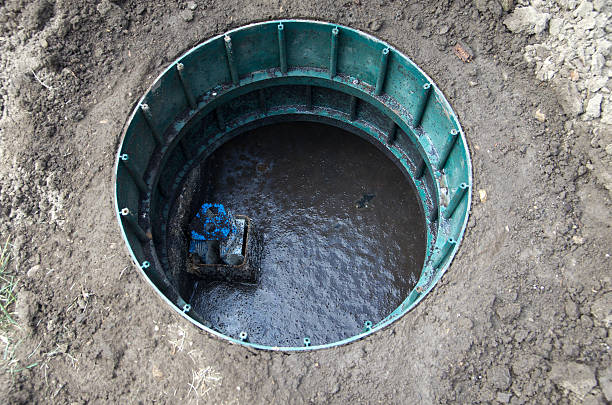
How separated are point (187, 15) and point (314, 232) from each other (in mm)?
3743

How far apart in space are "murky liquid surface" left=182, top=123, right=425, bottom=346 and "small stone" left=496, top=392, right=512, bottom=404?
7.46 feet

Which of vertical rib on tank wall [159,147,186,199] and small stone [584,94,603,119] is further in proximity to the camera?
vertical rib on tank wall [159,147,186,199]

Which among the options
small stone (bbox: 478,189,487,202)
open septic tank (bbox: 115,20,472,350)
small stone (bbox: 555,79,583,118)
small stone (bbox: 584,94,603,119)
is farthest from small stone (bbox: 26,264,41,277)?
small stone (bbox: 584,94,603,119)

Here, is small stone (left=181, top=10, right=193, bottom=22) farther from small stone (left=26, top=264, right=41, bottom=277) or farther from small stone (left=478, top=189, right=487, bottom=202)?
small stone (left=478, top=189, right=487, bottom=202)

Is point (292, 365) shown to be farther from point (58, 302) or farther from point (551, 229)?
point (551, 229)

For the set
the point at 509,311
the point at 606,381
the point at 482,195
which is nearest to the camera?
the point at 606,381

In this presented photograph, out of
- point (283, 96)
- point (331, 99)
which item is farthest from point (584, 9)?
point (283, 96)

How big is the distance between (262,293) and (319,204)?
5.57 feet

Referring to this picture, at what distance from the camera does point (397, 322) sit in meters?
5.18

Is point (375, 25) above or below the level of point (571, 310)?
above

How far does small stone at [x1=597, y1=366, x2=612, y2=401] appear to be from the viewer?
14.9 feet

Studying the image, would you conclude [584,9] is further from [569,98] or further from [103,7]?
[103,7]

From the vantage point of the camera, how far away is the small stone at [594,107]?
5.76 m

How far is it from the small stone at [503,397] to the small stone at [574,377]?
0.48m
